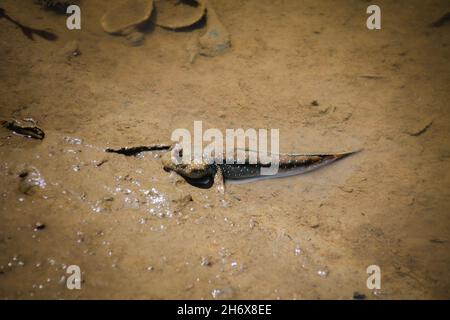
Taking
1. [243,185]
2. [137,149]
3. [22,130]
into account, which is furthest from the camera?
[243,185]

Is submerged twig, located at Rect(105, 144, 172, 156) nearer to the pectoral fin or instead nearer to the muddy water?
the muddy water

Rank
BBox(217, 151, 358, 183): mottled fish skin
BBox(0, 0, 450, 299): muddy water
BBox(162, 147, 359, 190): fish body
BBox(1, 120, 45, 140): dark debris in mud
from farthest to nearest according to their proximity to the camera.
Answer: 1. BBox(217, 151, 358, 183): mottled fish skin
2. BBox(162, 147, 359, 190): fish body
3. BBox(1, 120, 45, 140): dark debris in mud
4. BBox(0, 0, 450, 299): muddy water

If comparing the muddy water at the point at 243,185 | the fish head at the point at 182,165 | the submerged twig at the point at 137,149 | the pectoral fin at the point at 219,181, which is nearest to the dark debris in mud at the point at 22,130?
the muddy water at the point at 243,185

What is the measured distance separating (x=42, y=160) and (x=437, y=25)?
22.3ft

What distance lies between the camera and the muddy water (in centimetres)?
289

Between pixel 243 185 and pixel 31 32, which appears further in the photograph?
pixel 31 32

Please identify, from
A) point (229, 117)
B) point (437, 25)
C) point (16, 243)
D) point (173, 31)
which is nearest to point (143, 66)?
point (173, 31)

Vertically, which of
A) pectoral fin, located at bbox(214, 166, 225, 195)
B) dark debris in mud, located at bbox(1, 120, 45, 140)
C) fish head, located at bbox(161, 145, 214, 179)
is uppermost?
dark debris in mud, located at bbox(1, 120, 45, 140)

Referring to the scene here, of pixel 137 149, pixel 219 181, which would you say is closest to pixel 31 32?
pixel 137 149

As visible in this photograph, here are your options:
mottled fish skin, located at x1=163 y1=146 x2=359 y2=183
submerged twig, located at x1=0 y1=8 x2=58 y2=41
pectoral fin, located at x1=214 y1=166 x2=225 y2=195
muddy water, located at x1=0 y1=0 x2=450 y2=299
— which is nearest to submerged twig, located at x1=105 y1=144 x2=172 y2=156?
muddy water, located at x1=0 y1=0 x2=450 y2=299

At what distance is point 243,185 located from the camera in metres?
4.08

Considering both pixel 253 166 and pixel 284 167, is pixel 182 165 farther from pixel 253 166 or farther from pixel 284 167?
pixel 284 167

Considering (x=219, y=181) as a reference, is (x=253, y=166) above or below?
above
